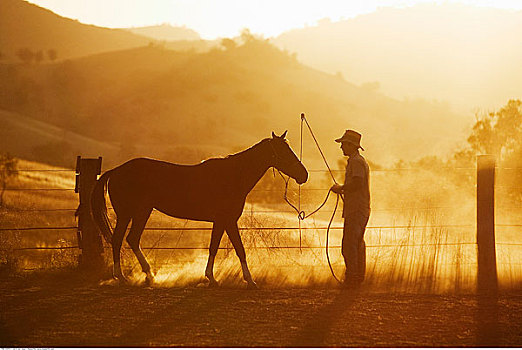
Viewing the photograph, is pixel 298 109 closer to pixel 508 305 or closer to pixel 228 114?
pixel 228 114

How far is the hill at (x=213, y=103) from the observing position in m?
85.0

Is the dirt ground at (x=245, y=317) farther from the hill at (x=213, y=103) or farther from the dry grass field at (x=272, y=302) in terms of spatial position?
the hill at (x=213, y=103)

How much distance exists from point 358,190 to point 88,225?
4.31 metres

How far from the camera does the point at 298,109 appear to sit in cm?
9712

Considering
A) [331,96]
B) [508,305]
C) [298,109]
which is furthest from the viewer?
[331,96]

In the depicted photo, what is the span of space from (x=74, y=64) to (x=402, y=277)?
10573 centimetres

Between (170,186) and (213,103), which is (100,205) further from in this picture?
(213,103)

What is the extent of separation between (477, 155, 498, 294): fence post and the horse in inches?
106

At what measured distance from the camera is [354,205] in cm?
871

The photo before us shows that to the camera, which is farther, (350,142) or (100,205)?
(100,205)

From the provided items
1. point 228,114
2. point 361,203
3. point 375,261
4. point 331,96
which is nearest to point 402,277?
point 375,261

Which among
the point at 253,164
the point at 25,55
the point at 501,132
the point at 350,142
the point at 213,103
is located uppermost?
the point at 25,55

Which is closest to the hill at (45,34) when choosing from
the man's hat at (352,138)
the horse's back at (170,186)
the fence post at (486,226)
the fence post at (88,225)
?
the fence post at (88,225)

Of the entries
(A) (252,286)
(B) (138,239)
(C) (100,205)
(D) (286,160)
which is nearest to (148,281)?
(B) (138,239)
